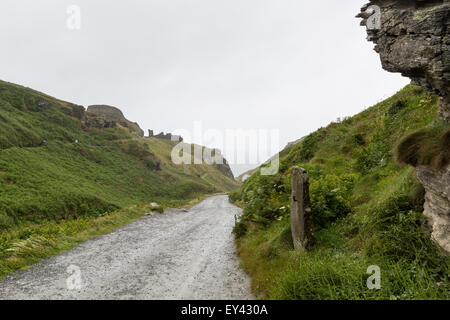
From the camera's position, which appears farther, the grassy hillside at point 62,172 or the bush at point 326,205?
the grassy hillside at point 62,172

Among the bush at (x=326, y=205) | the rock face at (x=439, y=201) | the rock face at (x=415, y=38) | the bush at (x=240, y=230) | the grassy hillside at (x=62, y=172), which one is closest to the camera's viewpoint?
the rock face at (x=415, y=38)

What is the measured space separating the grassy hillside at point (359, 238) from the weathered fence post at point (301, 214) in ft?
1.34

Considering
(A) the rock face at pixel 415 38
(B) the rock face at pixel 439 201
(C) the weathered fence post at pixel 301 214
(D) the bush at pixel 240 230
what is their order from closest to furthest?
(A) the rock face at pixel 415 38 < (B) the rock face at pixel 439 201 < (C) the weathered fence post at pixel 301 214 < (D) the bush at pixel 240 230

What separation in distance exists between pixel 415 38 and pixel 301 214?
5.43 m

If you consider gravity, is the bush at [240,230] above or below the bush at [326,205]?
below

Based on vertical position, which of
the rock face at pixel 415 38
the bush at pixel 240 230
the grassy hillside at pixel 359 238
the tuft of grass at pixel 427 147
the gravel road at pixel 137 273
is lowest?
the gravel road at pixel 137 273

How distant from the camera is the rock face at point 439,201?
5.15 metres

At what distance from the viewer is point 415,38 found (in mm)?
5160

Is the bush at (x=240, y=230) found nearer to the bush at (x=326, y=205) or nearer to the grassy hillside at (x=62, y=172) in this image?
the bush at (x=326, y=205)

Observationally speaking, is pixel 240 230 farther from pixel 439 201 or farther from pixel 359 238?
pixel 439 201

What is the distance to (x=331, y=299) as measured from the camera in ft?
14.8

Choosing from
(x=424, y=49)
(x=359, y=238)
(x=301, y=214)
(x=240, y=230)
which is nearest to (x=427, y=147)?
(x=424, y=49)

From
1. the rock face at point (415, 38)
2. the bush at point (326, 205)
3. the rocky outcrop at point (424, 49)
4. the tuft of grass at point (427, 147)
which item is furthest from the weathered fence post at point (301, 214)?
the rock face at point (415, 38)

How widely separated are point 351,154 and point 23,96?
8560 cm
